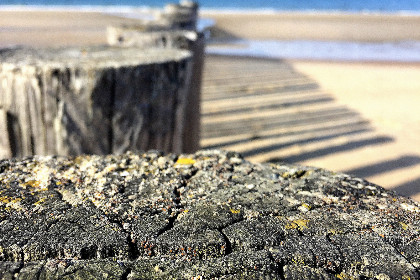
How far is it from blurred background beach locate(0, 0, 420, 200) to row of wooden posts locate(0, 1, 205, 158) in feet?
8.17

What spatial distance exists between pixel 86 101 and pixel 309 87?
6.91 meters

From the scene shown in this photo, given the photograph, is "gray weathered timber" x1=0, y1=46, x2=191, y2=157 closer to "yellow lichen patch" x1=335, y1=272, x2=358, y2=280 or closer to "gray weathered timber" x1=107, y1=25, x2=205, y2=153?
"gray weathered timber" x1=107, y1=25, x2=205, y2=153

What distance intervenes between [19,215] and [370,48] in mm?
15156

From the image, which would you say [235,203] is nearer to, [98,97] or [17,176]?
[17,176]

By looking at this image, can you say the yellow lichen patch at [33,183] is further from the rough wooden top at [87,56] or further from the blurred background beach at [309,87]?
the blurred background beach at [309,87]

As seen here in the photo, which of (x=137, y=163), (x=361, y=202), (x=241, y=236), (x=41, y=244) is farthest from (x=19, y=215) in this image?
(x=361, y=202)

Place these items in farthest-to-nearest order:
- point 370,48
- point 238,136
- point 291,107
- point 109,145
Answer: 1. point 370,48
2. point 291,107
3. point 238,136
4. point 109,145

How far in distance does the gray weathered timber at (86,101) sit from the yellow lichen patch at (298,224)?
4.55 ft

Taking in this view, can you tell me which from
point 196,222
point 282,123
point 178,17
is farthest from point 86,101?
point 178,17

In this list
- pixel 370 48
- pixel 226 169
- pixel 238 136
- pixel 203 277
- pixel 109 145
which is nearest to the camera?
pixel 203 277

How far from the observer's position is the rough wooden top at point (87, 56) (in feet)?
7.37

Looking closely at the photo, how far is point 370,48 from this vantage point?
14.5 metres

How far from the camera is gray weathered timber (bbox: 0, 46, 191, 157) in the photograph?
6.94 feet

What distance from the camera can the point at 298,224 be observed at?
1.10 m
